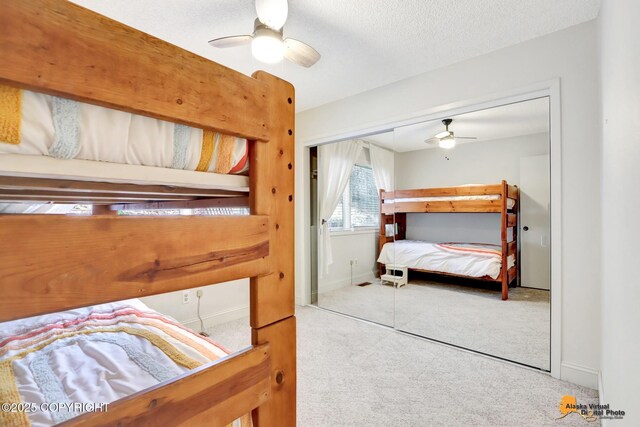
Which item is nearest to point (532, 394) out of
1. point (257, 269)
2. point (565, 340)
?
point (565, 340)

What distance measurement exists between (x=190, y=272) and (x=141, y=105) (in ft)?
1.26

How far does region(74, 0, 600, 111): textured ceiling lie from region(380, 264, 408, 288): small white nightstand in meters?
1.93

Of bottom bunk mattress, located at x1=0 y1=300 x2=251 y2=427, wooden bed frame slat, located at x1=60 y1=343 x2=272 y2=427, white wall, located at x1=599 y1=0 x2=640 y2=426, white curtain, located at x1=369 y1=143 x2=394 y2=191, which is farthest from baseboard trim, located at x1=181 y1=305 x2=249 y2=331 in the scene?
white wall, located at x1=599 y1=0 x2=640 y2=426

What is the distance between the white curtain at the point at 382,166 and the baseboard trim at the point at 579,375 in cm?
194

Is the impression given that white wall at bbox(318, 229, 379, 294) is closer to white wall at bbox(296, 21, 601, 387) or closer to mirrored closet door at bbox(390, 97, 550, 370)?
mirrored closet door at bbox(390, 97, 550, 370)

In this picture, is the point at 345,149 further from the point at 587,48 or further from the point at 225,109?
the point at 225,109

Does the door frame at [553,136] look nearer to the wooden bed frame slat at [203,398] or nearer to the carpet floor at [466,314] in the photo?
the carpet floor at [466,314]

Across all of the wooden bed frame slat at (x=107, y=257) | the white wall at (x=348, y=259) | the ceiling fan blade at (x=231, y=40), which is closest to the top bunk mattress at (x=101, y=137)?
the wooden bed frame slat at (x=107, y=257)

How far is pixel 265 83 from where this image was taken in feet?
→ 2.86

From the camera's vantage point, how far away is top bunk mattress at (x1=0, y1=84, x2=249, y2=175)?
514 millimetres

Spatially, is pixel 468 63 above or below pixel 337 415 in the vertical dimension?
above

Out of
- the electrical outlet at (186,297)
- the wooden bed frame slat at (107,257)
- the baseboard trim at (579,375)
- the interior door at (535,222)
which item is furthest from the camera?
the electrical outlet at (186,297)

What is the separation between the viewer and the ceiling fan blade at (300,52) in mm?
1800

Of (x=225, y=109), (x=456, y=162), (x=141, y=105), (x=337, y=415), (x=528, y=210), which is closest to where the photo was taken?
(x=141, y=105)
